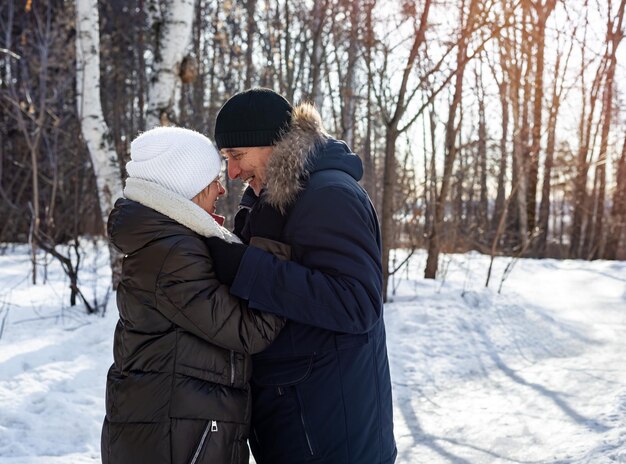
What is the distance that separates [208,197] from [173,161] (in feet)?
0.54

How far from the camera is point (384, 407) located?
1.95 metres

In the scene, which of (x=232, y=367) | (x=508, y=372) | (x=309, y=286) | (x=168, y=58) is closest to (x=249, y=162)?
(x=309, y=286)

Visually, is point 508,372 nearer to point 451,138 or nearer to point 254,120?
point 451,138

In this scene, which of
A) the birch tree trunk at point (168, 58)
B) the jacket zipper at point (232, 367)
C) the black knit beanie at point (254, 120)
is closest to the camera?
the jacket zipper at point (232, 367)

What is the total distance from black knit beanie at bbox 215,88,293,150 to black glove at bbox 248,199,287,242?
0.20 m

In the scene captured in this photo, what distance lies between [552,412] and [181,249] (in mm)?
3714

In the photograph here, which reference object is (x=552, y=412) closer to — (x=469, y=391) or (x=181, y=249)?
(x=469, y=391)

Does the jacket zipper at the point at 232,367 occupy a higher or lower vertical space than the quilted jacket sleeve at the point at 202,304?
lower

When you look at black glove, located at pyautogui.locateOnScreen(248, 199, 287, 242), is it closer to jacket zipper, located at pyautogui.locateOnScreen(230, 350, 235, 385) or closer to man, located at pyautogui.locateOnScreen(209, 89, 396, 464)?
man, located at pyautogui.locateOnScreen(209, 89, 396, 464)

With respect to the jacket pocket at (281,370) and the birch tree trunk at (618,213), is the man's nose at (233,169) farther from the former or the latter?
the birch tree trunk at (618,213)

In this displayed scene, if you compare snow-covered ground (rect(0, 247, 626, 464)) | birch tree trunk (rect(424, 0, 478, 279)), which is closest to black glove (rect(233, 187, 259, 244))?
snow-covered ground (rect(0, 247, 626, 464))

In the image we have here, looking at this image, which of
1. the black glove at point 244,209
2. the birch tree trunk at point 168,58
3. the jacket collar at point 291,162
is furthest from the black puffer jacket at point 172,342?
the birch tree trunk at point 168,58

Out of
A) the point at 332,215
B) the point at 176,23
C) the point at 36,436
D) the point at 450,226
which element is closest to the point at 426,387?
the point at 36,436

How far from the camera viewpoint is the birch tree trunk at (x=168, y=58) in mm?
6512
